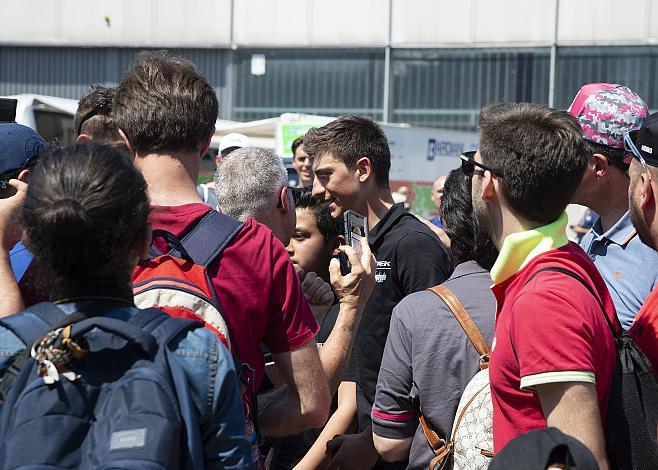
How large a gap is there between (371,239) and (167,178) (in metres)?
2.25

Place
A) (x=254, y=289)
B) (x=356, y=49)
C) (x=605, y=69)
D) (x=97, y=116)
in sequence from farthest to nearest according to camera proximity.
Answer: (x=356, y=49), (x=605, y=69), (x=97, y=116), (x=254, y=289)

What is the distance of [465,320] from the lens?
3395 millimetres

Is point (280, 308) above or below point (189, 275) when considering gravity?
below

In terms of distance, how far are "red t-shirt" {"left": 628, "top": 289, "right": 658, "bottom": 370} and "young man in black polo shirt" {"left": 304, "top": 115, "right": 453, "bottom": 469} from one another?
187cm

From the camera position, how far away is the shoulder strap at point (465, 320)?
3354 millimetres

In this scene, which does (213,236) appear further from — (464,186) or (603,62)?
(603,62)

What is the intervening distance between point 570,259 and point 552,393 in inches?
16.7

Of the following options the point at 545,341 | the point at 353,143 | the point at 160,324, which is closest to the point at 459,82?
the point at 353,143

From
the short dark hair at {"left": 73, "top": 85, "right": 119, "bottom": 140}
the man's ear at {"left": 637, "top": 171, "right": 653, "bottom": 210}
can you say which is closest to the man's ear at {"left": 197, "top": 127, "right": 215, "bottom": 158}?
the man's ear at {"left": 637, "top": 171, "right": 653, "bottom": 210}

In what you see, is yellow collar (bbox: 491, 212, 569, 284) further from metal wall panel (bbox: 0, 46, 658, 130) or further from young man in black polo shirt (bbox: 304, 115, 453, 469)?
metal wall panel (bbox: 0, 46, 658, 130)

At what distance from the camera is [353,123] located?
17.8ft

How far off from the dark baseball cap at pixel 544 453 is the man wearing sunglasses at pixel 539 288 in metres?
0.33

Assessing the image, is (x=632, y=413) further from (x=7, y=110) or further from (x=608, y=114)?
(x=7, y=110)

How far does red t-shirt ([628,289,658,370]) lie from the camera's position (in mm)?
2482
